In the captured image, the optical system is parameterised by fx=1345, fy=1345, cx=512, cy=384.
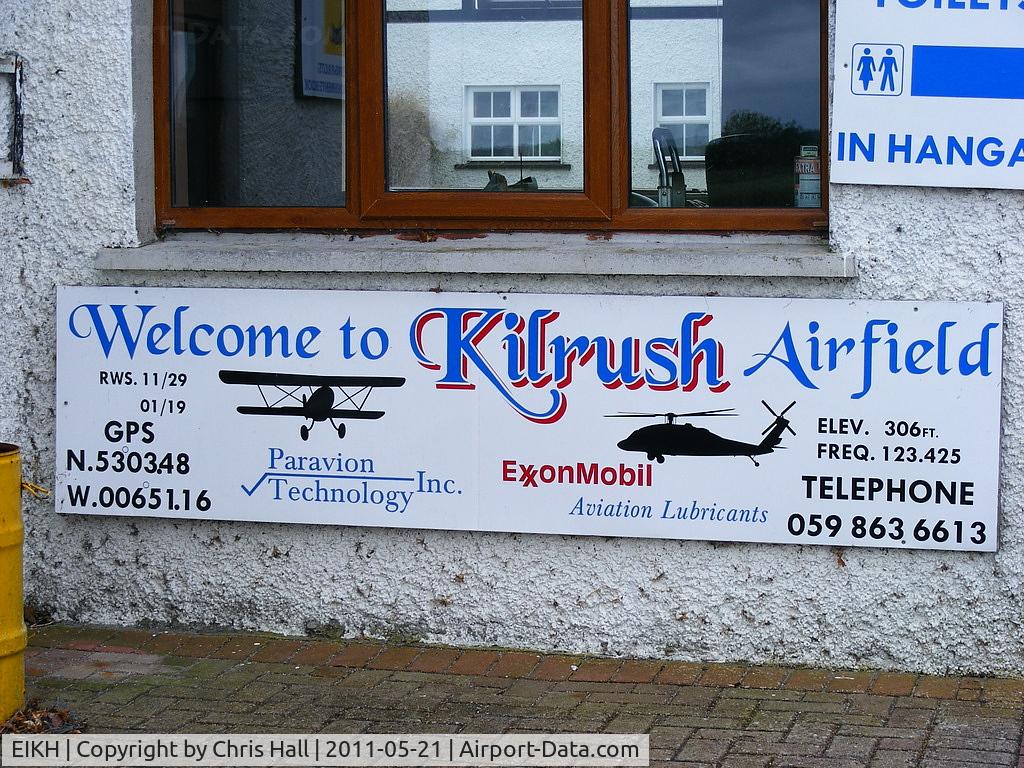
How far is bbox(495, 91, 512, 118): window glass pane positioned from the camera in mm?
5621

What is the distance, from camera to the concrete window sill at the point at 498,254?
514 centimetres

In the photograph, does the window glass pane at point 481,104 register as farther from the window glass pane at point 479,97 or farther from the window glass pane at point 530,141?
the window glass pane at point 530,141

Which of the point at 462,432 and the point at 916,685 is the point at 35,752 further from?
the point at 916,685

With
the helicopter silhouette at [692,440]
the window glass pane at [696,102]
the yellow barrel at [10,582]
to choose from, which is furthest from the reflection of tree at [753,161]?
the yellow barrel at [10,582]

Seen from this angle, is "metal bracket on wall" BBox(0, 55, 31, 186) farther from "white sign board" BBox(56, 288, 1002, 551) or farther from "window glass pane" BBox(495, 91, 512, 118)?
"window glass pane" BBox(495, 91, 512, 118)

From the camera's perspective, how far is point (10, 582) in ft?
14.9

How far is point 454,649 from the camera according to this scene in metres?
5.53

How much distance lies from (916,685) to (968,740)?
0.54 meters

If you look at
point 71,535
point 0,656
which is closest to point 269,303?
point 71,535

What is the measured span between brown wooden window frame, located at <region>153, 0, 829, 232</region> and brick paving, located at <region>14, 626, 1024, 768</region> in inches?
69.4

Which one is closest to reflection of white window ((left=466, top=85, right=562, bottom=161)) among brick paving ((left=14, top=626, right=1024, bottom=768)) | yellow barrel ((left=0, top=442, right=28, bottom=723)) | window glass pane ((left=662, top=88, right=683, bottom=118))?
window glass pane ((left=662, top=88, right=683, bottom=118))

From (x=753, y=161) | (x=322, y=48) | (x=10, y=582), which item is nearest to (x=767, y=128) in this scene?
(x=753, y=161)

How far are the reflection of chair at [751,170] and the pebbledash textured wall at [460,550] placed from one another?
317 millimetres

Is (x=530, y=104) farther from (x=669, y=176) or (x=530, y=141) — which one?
(x=669, y=176)
